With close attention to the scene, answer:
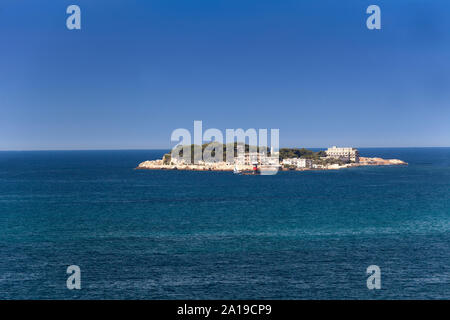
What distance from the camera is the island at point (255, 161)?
435ft

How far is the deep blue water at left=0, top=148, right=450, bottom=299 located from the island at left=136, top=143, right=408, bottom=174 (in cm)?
6546

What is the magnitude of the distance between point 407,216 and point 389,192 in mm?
26105

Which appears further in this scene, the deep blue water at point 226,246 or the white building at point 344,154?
the white building at point 344,154

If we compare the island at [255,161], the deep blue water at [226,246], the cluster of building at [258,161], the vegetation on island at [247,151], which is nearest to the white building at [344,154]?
the island at [255,161]

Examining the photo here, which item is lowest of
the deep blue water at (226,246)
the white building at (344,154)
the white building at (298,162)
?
the deep blue water at (226,246)

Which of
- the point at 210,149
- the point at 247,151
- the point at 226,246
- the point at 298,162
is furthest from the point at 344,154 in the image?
the point at 226,246

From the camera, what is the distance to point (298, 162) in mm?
138625

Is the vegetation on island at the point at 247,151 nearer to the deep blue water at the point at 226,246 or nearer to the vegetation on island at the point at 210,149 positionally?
the vegetation on island at the point at 210,149

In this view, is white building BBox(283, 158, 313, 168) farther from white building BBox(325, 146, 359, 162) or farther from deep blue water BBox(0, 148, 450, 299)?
deep blue water BBox(0, 148, 450, 299)

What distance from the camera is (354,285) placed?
24.1 meters

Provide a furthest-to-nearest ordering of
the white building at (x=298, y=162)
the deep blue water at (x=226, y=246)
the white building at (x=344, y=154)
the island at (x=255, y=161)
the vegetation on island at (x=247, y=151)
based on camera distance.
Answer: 1. the white building at (x=344, y=154)
2. the vegetation on island at (x=247, y=151)
3. the white building at (x=298, y=162)
4. the island at (x=255, y=161)
5. the deep blue water at (x=226, y=246)

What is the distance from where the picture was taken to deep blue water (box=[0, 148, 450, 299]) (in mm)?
23891

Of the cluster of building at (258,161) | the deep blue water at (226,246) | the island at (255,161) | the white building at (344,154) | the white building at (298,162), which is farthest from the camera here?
the white building at (344,154)

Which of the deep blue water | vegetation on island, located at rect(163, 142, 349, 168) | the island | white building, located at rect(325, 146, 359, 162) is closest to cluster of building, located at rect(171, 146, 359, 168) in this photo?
the island
